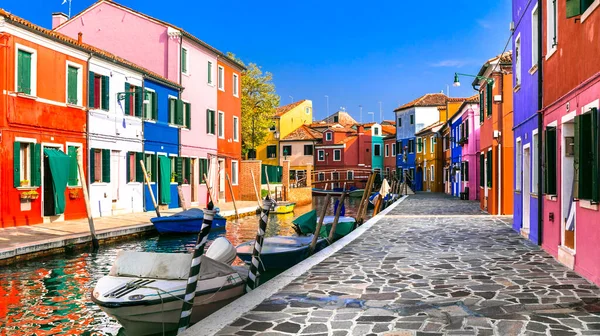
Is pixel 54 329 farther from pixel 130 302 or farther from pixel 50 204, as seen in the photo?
pixel 50 204

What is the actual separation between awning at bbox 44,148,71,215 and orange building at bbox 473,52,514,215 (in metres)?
14.2

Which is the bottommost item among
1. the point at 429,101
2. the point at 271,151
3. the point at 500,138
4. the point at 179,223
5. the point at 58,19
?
the point at 179,223

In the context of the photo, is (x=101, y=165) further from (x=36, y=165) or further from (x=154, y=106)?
(x=154, y=106)

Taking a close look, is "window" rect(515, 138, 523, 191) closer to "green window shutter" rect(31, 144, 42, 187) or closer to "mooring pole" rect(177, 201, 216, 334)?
"mooring pole" rect(177, 201, 216, 334)

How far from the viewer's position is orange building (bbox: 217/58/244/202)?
3378 cm

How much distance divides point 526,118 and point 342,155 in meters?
50.8

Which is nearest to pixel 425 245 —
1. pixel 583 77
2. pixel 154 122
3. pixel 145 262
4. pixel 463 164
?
Answer: pixel 583 77

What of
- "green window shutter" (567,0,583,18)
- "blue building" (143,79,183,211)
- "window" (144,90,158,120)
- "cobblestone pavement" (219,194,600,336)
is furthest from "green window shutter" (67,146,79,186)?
"green window shutter" (567,0,583,18)

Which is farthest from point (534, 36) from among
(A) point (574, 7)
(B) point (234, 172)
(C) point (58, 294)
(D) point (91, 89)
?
(B) point (234, 172)

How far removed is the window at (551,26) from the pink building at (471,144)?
2221cm

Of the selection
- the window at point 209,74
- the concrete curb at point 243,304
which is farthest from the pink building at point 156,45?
the concrete curb at point 243,304

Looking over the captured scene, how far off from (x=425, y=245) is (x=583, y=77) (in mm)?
4912

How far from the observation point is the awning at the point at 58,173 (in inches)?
710

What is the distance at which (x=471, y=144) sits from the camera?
34000 millimetres
